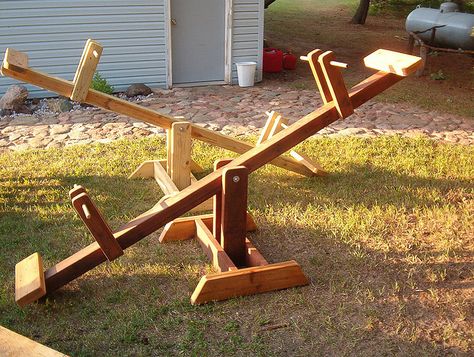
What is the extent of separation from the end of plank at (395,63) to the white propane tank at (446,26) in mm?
7891

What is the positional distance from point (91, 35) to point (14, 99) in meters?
1.85

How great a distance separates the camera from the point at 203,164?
21.4 ft

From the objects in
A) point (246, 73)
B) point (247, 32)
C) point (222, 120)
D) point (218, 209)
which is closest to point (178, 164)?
point (218, 209)

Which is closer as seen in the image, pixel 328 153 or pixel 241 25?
pixel 328 153

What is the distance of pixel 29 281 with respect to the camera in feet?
12.5

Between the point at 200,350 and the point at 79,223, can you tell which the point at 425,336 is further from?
the point at 79,223

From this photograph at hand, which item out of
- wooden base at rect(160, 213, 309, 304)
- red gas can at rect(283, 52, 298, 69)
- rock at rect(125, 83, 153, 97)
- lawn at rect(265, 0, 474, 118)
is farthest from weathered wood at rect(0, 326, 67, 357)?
red gas can at rect(283, 52, 298, 69)

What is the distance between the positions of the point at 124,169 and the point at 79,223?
1387 millimetres

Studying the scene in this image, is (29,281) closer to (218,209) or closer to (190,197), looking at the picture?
(190,197)

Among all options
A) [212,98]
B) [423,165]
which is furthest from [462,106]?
[212,98]

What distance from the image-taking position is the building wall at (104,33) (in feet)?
31.0

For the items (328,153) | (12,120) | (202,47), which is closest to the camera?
(328,153)

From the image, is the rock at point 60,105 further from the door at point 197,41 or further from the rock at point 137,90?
the door at point 197,41

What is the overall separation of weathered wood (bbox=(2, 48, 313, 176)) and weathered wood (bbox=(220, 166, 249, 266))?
151 cm
